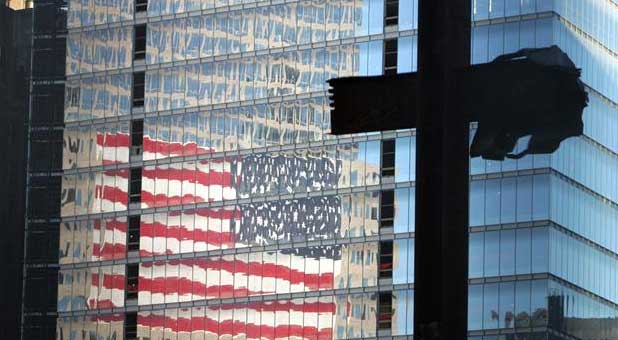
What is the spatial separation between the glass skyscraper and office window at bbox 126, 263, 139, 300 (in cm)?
11

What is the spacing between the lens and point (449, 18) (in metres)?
5.77

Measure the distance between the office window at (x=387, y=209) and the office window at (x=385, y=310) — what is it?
3.86m

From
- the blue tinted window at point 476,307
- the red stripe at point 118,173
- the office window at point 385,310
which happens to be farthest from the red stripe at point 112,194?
the blue tinted window at point 476,307

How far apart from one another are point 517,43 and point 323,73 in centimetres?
1157

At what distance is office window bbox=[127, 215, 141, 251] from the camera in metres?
118

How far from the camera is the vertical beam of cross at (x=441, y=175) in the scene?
221 inches

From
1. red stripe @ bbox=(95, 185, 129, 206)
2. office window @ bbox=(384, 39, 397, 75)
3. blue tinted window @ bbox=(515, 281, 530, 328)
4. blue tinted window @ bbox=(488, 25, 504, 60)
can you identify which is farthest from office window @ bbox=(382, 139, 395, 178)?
red stripe @ bbox=(95, 185, 129, 206)

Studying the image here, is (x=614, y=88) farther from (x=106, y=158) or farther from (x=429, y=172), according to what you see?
(x=429, y=172)

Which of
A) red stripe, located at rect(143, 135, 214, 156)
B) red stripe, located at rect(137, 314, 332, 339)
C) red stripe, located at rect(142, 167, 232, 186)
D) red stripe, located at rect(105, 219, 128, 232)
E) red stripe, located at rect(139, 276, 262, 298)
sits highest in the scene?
red stripe, located at rect(143, 135, 214, 156)

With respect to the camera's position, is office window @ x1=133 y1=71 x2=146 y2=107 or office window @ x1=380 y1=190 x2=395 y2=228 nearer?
office window @ x1=380 y1=190 x2=395 y2=228

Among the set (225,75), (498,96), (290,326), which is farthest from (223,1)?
(498,96)

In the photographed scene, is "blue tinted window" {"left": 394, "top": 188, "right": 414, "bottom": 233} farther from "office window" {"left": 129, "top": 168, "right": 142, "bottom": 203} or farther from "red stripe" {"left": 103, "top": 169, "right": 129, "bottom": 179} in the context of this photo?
"red stripe" {"left": 103, "top": 169, "right": 129, "bottom": 179}

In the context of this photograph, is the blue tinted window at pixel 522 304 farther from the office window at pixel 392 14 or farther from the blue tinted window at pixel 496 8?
the office window at pixel 392 14

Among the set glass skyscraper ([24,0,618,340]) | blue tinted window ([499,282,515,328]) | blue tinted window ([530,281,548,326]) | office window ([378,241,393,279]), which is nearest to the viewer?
blue tinted window ([530,281,548,326])
